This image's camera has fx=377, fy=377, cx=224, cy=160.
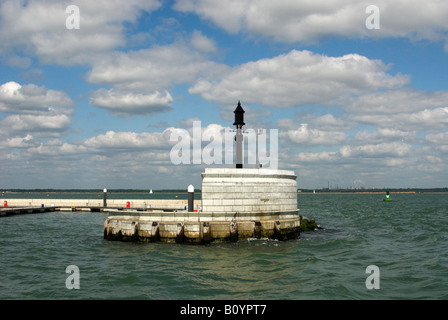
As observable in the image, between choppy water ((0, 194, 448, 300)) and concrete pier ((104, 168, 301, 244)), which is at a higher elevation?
concrete pier ((104, 168, 301, 244))

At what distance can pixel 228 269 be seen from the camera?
1653 centimetres

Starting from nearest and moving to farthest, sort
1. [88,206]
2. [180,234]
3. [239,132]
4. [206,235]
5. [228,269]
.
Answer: [228,269] < [206,235] < [180,234] < [239,132] < [88,206]

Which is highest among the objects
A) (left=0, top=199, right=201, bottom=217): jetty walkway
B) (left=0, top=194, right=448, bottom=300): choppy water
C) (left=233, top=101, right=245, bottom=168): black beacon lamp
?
(left=233, top=101, right=245, bottom=168): black beacon lamp

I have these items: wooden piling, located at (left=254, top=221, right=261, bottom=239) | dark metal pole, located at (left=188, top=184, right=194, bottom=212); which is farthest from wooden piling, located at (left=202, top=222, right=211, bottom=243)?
wooden piling, located at (left=254, top=221, right=261, bottom=239)

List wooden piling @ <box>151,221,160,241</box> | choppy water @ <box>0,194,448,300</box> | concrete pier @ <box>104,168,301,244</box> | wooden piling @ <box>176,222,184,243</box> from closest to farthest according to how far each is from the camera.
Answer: choppy water @ <box>0,194,448,300</box> < wooden piling @ <box>176,222,184,243</box> < concrete pier @ <box>104,168,301,244</box> < wooden piling @ <box>151,221,160,241</box>

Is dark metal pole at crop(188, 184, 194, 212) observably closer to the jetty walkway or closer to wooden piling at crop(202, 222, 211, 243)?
wooden piling at crop(202, 222, 211, 243)

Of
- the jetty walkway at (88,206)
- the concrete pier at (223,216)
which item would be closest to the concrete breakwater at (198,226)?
the concrete pier at (223,216)

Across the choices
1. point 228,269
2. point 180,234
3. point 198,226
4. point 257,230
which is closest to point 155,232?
point 180,234

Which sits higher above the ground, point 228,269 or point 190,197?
point 190,197

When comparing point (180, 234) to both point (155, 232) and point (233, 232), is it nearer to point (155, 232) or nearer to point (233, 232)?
point (155, 232)

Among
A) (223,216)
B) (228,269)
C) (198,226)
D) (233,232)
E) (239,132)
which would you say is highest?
(239,132)

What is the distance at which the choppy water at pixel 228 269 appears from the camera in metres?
13.3

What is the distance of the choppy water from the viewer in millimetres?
13336
